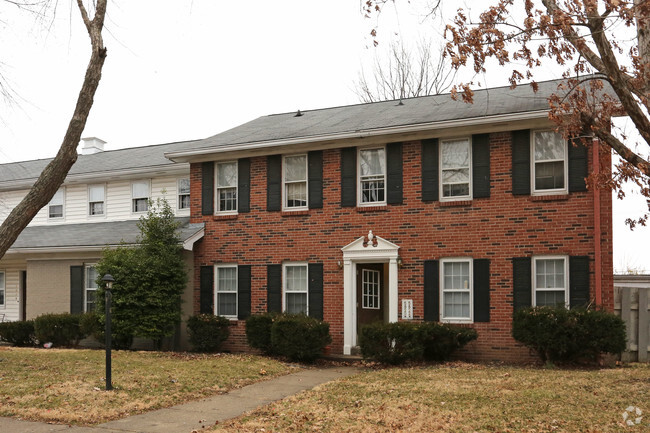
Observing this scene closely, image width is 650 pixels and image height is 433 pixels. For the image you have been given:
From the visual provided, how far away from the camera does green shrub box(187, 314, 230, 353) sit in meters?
17.1

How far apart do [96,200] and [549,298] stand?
14555 millimetres

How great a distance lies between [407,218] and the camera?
16.0 m

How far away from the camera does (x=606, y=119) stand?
10.4m

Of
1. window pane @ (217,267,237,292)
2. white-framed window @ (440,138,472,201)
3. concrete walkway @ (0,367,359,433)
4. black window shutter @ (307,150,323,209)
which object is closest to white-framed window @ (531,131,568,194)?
white-framed window @ (440,138,472,201)

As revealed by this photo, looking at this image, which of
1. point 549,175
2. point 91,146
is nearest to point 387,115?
point 549,175

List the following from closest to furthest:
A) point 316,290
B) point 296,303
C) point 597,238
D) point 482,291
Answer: point 597,238 → point 482,291 → point 316,290 → point 296,303

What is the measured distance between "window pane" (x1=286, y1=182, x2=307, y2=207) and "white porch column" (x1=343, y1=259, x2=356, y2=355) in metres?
2.04

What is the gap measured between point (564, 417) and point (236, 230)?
11228mm

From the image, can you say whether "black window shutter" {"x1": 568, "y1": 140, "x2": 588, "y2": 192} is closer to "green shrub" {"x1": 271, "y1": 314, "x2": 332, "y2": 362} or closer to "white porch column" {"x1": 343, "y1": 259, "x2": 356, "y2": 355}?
"white porch column" {"x1": 343, "y1": 259, "x2": 356, "y2": 355}

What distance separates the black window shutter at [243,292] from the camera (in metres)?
17.7

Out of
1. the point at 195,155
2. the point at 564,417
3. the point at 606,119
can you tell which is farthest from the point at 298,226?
the point at 564,417

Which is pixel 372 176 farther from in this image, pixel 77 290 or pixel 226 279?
pixel 77 290

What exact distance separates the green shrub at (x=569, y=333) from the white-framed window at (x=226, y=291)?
24.8 feet

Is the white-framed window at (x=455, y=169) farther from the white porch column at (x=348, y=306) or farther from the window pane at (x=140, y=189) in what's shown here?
the window pane at (x=140, y=189)
